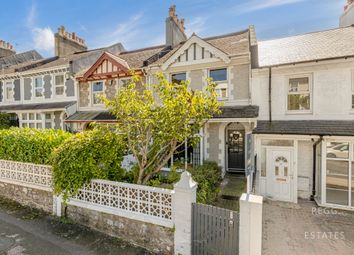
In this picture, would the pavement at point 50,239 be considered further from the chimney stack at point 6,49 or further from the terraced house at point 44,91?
the chimney stack at point 6,49

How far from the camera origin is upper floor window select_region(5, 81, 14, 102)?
18375 mm

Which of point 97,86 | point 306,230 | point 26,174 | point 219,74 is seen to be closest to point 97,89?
point 97,86

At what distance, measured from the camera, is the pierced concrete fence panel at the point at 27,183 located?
786 cm

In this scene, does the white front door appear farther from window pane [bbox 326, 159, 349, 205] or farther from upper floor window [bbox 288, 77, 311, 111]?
upper floor window [bbox 288, 77, 311, 111]

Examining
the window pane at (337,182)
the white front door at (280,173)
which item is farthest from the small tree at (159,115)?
the window pane at (337,182)

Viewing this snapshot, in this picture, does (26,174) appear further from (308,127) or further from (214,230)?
(308,127)

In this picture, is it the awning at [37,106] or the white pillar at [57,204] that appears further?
the awning at [37,106]

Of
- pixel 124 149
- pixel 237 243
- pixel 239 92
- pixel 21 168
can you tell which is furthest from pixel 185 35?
pixel 237 243

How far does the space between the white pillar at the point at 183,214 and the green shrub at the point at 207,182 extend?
1473 millimetres

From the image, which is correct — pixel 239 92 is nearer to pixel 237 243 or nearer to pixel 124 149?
pixel 124 149

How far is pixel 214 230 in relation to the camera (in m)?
5.17

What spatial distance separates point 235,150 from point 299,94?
4.27m

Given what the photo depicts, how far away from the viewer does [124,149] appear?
776cm

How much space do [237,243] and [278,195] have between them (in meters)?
5.70
